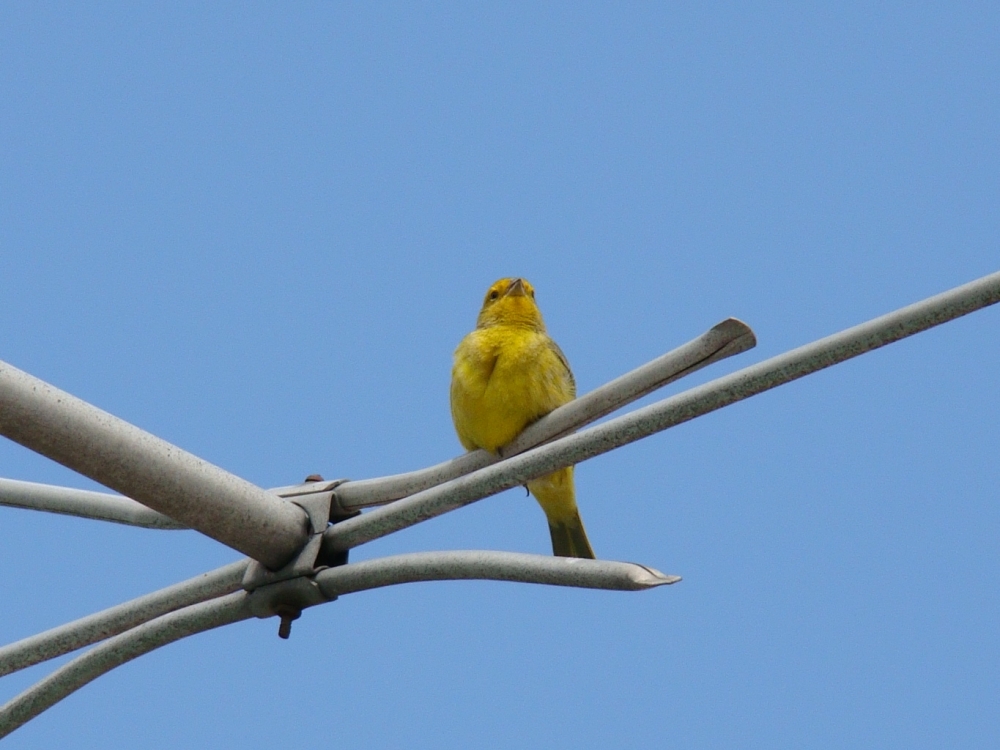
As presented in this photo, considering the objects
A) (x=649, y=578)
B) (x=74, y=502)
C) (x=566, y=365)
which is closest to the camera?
(x=649, y=578)

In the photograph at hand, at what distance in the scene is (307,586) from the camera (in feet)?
11.5

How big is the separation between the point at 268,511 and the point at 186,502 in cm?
34

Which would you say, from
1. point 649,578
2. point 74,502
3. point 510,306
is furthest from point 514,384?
point 649,578

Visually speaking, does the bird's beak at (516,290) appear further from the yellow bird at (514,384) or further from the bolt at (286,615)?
the bolt at (286,615)

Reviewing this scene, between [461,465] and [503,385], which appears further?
[503,385]

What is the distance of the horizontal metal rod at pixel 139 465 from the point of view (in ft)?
9.66

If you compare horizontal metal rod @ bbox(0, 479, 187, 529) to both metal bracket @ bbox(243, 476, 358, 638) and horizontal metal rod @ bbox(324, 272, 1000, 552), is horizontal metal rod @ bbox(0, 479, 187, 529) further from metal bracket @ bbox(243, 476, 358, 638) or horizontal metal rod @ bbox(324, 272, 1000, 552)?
horizontal metal rod @ bbox(324, 272, 1000, 552)

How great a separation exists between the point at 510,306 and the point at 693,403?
403cm

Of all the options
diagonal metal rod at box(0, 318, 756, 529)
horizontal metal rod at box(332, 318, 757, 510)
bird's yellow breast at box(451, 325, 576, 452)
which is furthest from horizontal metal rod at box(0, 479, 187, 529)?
bird's yellow breast at box(451, 325, 576, 452)

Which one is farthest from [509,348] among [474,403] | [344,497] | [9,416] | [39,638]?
[9,416]

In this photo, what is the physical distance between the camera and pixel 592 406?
345 cm

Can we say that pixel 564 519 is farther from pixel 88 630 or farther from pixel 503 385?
pixel 88 630

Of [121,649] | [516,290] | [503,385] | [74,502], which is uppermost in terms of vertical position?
[516,290]

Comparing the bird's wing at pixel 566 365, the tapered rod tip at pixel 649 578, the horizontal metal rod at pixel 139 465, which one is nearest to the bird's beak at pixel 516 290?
the bird's wing at pixel 566 365
